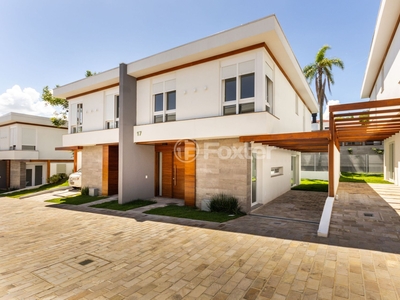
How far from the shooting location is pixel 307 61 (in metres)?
24.8

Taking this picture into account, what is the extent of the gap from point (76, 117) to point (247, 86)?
11872mm

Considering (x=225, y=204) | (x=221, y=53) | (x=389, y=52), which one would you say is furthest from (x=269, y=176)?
(x=389, y=52)

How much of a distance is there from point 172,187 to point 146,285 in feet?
29.3

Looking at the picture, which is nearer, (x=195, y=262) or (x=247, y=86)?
(x=195, y=262)

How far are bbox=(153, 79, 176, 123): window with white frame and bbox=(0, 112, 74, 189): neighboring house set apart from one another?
55.5 feet

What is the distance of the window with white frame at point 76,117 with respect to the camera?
1455 centimetres

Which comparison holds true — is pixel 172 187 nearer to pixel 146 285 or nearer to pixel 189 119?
pixel 189 119

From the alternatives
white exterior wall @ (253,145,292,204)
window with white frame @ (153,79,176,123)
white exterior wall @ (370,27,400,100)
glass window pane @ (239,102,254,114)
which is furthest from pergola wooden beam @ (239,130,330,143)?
white exterior wall @ (370,27,400,100)

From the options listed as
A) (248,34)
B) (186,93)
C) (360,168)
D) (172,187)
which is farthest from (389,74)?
(360,168)

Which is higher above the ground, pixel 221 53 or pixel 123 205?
pixel 221 53

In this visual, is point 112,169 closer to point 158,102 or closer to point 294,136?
point 158,102

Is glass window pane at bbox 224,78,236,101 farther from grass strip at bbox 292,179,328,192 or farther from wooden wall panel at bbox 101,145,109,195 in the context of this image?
grass strip at bbox 292,179,328,192

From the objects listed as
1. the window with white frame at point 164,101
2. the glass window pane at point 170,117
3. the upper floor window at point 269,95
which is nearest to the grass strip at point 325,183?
the upper floor window at point 269,95

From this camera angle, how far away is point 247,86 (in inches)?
338
